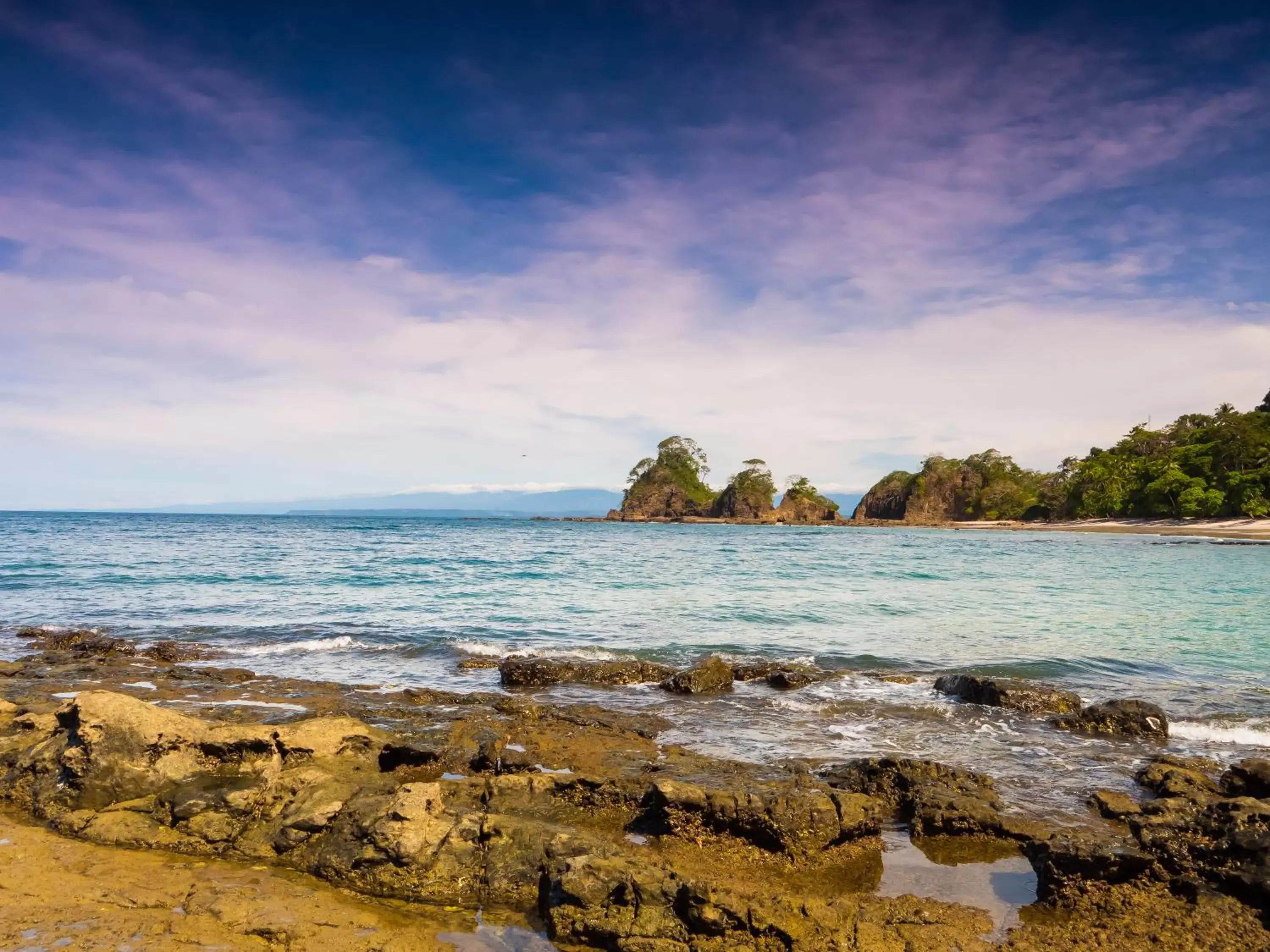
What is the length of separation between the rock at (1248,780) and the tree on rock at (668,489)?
16589 centimetres

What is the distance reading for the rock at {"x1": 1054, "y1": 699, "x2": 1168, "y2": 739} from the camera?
12.0 m

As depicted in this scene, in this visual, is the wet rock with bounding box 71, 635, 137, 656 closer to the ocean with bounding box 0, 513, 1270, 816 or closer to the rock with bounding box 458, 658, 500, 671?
the ocean with bounding box 0, 513, 1270, 816

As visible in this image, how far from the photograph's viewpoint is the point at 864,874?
711 centimetres

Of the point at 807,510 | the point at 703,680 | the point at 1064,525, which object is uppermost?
the point at 807,510

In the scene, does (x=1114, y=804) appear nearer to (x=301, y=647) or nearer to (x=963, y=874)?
(x=963, y=874)

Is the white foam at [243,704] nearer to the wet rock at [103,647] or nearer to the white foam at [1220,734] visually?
the wet rock at [103,647]

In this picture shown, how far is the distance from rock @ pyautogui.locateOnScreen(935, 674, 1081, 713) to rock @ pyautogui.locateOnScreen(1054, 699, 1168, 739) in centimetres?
70

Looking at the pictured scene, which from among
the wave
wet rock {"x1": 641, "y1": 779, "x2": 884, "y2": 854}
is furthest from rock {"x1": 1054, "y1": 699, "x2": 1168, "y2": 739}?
the wave

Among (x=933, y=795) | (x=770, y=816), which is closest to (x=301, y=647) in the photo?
(x=770, y=816)

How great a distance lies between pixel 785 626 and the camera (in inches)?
899

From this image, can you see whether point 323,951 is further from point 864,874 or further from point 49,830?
point 864,874

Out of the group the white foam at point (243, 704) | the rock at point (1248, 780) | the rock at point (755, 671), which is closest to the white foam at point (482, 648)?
the white foam at point (243, 704)

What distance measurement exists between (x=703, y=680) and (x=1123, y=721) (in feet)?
24.4

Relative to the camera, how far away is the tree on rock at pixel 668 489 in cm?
17800
